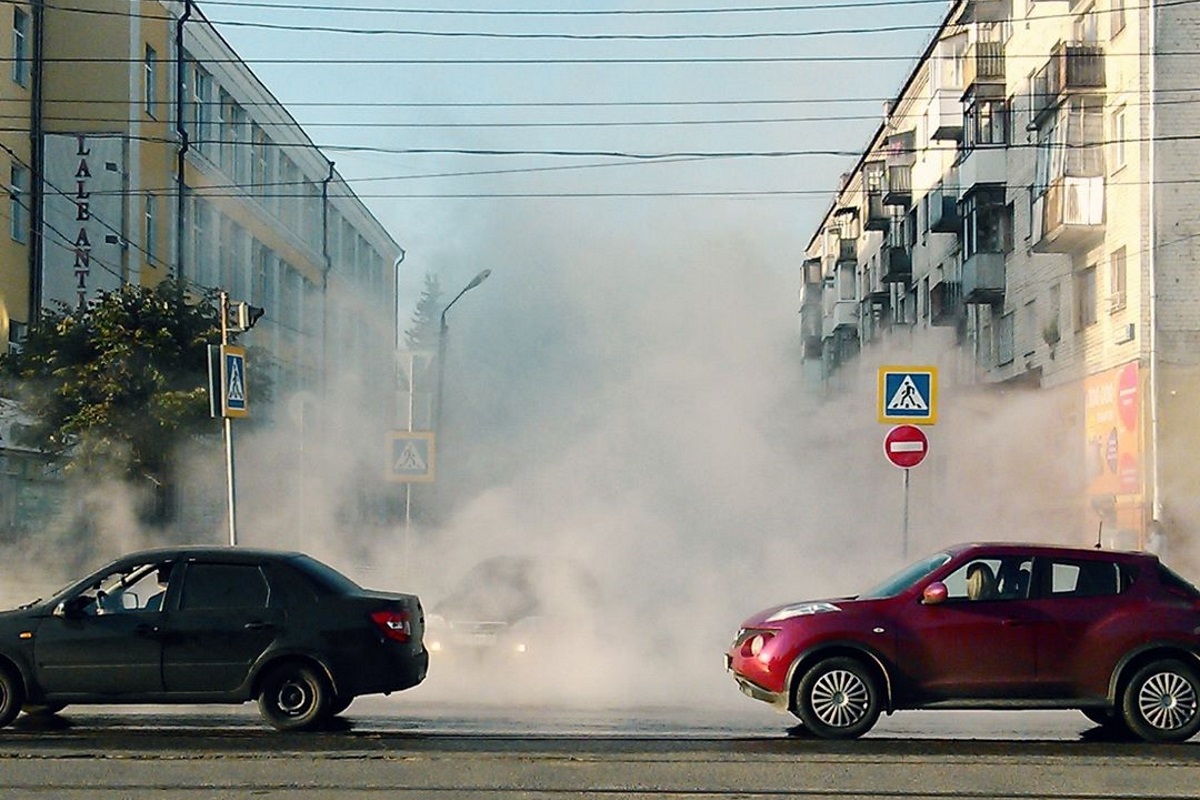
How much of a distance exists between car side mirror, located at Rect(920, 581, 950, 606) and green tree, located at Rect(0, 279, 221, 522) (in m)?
16.3

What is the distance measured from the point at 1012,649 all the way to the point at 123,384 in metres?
17.7

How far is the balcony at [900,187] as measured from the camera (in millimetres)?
46000

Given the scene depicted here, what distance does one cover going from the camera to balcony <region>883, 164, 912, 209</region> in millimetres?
46000

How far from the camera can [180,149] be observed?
128 ft

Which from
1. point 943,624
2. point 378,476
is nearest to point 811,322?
point 378,476

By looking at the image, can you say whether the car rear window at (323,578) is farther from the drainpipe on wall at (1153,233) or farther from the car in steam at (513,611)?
the drainpipe on wall at (1153,233)

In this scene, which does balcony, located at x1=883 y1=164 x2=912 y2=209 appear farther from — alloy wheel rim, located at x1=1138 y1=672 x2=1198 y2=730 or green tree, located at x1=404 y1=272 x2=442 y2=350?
alloy wheel rim, located at x1=1138 y1=672 x2=1198 y2=730

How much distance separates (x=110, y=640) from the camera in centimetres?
1146

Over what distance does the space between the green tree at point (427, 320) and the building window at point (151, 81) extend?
7.79 metres

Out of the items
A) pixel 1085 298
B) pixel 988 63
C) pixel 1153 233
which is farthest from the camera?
pixel 988 63

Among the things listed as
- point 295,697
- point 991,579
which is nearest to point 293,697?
point 295,697

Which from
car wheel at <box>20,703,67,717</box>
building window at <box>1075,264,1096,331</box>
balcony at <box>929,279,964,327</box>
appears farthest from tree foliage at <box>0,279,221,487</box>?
balcony at <box>929,279,964,327</box>

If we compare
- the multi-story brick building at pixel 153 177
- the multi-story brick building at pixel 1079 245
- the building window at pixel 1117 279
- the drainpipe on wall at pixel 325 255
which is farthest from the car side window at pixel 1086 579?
the drainpipe on wall at pixel 325 255

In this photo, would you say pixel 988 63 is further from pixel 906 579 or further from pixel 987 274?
pixel 906 579
